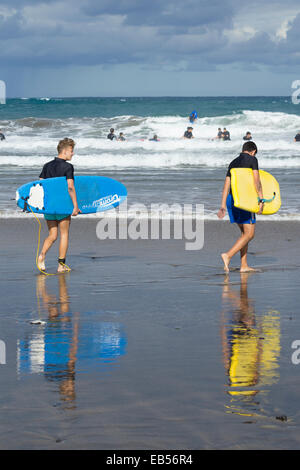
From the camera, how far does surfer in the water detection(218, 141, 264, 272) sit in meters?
8.28

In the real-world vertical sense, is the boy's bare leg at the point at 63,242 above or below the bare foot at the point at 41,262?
above

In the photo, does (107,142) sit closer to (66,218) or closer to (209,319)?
(66,218)

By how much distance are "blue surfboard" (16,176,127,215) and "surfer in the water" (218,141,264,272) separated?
1.83m

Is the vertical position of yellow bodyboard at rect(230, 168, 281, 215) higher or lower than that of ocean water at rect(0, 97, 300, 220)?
lower

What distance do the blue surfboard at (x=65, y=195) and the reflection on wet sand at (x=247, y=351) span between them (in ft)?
8.26

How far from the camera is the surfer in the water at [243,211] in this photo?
8.28m

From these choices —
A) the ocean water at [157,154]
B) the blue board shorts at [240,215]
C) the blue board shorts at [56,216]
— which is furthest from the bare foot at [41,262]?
the ocean water at [157,154]

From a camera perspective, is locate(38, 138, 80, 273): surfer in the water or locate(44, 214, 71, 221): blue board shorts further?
locate(44, 214, 71, 221): blue board shorts

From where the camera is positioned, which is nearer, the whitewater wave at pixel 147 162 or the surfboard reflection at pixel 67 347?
the surfboard reflection at pixel 67 347

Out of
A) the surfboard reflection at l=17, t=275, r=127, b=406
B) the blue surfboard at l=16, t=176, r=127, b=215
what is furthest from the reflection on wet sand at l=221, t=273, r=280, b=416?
the blue surfboard at l=16, t=176, r=127, b=215

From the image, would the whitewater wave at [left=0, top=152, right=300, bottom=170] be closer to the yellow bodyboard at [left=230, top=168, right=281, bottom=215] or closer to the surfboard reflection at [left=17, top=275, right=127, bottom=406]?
the yellow bodyboard at [left=230, top=168, right=281, bottom=215]

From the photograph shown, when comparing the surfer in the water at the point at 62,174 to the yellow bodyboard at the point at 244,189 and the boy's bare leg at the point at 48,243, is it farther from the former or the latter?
the yellow bodyboard at the point at 244,189

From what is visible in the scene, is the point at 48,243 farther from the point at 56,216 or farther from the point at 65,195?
the point at 65,195

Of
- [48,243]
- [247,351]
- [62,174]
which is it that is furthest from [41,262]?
[247,351]
